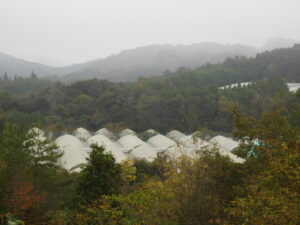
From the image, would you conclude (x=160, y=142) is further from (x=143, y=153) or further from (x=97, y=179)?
(x=97, y=179)

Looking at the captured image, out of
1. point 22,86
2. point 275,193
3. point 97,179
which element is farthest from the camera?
point 22,86

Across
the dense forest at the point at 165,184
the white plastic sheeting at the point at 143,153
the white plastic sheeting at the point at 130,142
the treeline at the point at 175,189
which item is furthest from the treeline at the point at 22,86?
the treeline at the point at 175,189

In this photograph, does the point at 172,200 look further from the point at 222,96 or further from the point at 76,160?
the point at 222,96

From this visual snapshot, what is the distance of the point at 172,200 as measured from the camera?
21.6ft

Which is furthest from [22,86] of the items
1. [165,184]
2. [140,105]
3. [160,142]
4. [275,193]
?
[275,193]

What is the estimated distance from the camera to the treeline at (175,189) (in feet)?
18.9

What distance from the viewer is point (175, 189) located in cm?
649

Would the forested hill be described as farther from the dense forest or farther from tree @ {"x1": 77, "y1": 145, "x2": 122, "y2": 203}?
tree @ {"x1": 77, "y1": 145, "x2": 122, "y2": 203}

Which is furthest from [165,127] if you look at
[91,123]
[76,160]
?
[76,160]

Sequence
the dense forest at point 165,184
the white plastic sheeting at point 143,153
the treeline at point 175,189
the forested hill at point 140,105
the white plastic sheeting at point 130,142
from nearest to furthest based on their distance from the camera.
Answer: the treeline at point 175,189
the dense forest at point 165,184
the white plastic sheeting at point 143,153
the white plastic sheeting at point 130,142
the forested hill at point 140,105

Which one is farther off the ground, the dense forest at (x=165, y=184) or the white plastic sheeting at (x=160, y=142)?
the dense forest at (x=165, y=184)

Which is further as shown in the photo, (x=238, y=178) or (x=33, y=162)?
(x=33, y=162)

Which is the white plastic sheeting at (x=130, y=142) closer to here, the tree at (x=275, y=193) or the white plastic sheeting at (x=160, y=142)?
the white plastic sheeting at (x=160, y=142)

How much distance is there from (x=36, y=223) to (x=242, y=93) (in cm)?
4857
